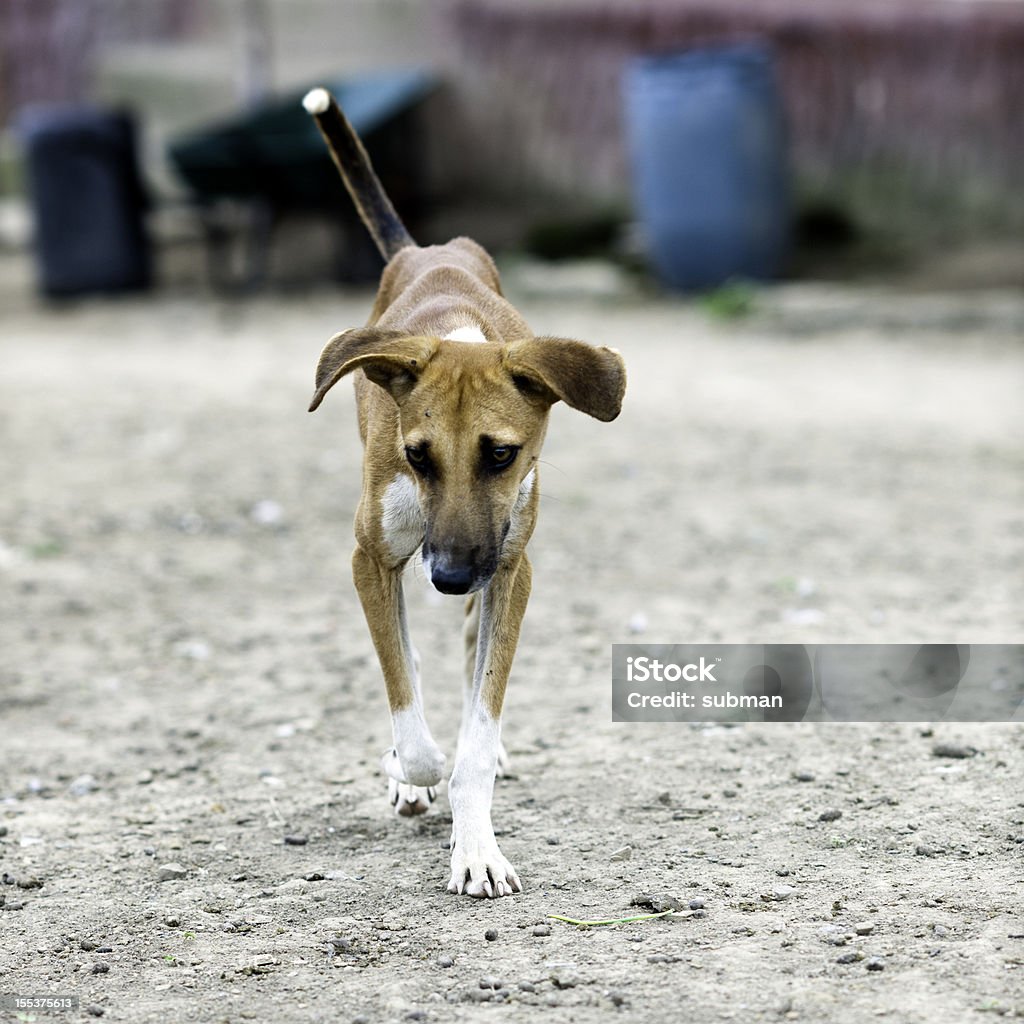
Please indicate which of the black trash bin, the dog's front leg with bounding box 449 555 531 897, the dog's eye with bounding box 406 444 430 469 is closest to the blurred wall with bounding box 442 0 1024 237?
the black trash bin

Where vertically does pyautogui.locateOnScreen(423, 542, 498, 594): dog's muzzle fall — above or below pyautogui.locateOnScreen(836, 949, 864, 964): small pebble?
above

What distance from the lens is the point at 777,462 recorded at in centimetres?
805

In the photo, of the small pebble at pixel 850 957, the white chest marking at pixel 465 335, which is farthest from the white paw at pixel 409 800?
the small pebble at pixel 850 957

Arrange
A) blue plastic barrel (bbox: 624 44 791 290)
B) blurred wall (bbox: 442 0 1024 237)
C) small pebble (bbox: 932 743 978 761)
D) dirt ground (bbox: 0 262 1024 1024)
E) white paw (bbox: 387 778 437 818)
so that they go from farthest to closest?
blurred wall (bbox: 442 0 1024 237) → blue plastic barrel (bbox: 624 44 791 290) → small pebble (bbox: 932 743 978 761) → white paw (bbox: 387 778 437 818) → dirt ground (bbox: 0 262 1024 1024)

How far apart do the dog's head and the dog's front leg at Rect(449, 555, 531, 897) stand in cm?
34

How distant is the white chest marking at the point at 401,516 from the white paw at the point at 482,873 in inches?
28.5

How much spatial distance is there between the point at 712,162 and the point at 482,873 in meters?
9.31

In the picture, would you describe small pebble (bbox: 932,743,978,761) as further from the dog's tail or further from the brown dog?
the dog's tail

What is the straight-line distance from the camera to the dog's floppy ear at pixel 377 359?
11.6 ft

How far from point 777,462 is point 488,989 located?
17.2 ft

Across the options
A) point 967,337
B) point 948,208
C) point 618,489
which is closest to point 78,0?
point 948,208

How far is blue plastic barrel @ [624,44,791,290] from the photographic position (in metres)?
12.0

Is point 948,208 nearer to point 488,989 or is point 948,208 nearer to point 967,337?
point 967,337

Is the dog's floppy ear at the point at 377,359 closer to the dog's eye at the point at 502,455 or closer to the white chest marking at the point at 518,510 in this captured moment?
the dog's eye at the point at 502,455
